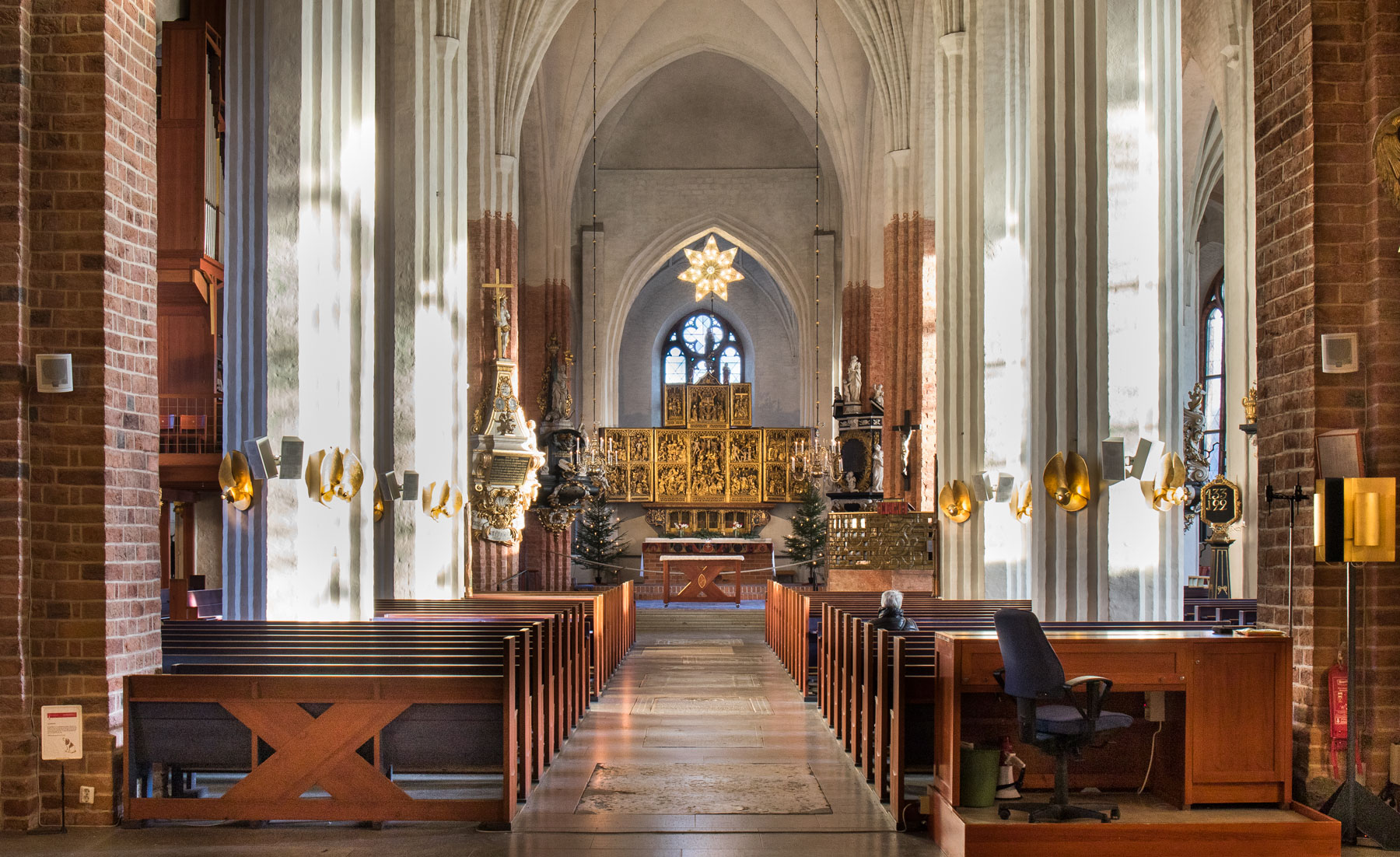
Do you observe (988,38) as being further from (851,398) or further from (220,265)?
(220,265)

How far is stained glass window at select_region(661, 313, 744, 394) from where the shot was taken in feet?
122

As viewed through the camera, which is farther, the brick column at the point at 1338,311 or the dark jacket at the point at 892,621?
the dark jacket at the point at 892,621

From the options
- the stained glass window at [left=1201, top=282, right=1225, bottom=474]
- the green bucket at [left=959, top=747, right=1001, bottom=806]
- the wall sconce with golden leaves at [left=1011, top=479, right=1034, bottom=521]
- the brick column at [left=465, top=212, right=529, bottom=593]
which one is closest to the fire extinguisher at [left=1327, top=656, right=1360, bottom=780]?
the green bucket at [left=959, top=747, right=1001, bottom=806]

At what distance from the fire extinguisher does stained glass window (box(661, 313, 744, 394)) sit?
31.7 metres

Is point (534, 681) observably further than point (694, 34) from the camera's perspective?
No

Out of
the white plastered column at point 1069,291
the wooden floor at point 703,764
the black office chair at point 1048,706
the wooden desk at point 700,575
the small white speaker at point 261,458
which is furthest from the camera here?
the wooden desk at point 700,575

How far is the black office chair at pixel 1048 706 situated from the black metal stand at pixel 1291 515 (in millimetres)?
1171

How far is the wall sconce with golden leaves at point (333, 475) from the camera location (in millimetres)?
9883

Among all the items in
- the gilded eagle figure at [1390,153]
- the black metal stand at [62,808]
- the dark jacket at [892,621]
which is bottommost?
the black metal stand at [62,808]

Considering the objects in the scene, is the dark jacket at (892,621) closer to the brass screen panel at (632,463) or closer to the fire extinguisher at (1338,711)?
the fire extinguisher at (1338,711)

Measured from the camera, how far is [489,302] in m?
20.8

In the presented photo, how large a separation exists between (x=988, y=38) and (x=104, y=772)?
13454mm

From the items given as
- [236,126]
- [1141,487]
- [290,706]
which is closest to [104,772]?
[290,706]

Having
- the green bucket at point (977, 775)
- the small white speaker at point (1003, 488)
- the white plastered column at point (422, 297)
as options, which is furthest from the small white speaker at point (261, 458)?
the small white speaker at point (1003, 488)
